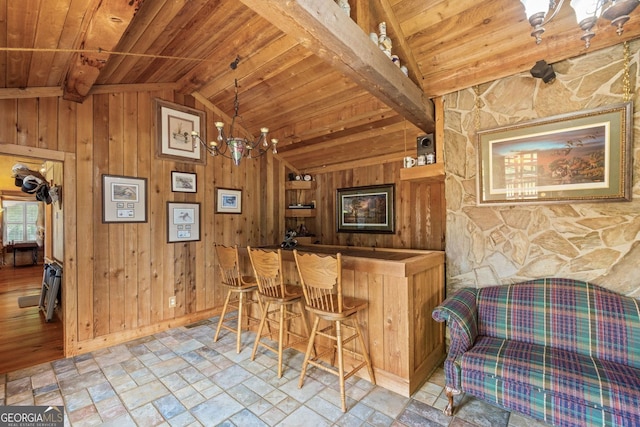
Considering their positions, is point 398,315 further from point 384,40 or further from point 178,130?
point 178,130

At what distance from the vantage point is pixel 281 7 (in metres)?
1.37

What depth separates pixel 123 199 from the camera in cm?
332

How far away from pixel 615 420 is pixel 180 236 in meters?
4.18

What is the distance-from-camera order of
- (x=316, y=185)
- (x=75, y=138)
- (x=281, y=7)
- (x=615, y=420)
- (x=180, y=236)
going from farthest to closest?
(x=316, y=185) < (x=180, y=236) < (x=75, y=138) < (x=615, y=420) < (x=281, y=7)

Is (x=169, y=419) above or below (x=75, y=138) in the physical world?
below

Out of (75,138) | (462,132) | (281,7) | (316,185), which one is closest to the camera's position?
(281,7)

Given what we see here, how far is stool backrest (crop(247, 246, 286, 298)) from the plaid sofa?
135cm

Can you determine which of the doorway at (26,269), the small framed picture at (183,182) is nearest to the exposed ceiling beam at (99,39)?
the doorway at (26,269)

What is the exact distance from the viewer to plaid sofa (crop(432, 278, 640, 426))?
161 centimetres

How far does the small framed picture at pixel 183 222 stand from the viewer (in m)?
3.70

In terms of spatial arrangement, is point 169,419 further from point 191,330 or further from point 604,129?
point 604,129

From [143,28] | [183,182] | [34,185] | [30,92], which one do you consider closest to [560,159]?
[143,28]

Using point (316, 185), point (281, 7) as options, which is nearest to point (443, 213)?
point (316, 185)

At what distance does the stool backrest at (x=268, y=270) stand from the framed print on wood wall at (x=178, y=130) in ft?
6.32
